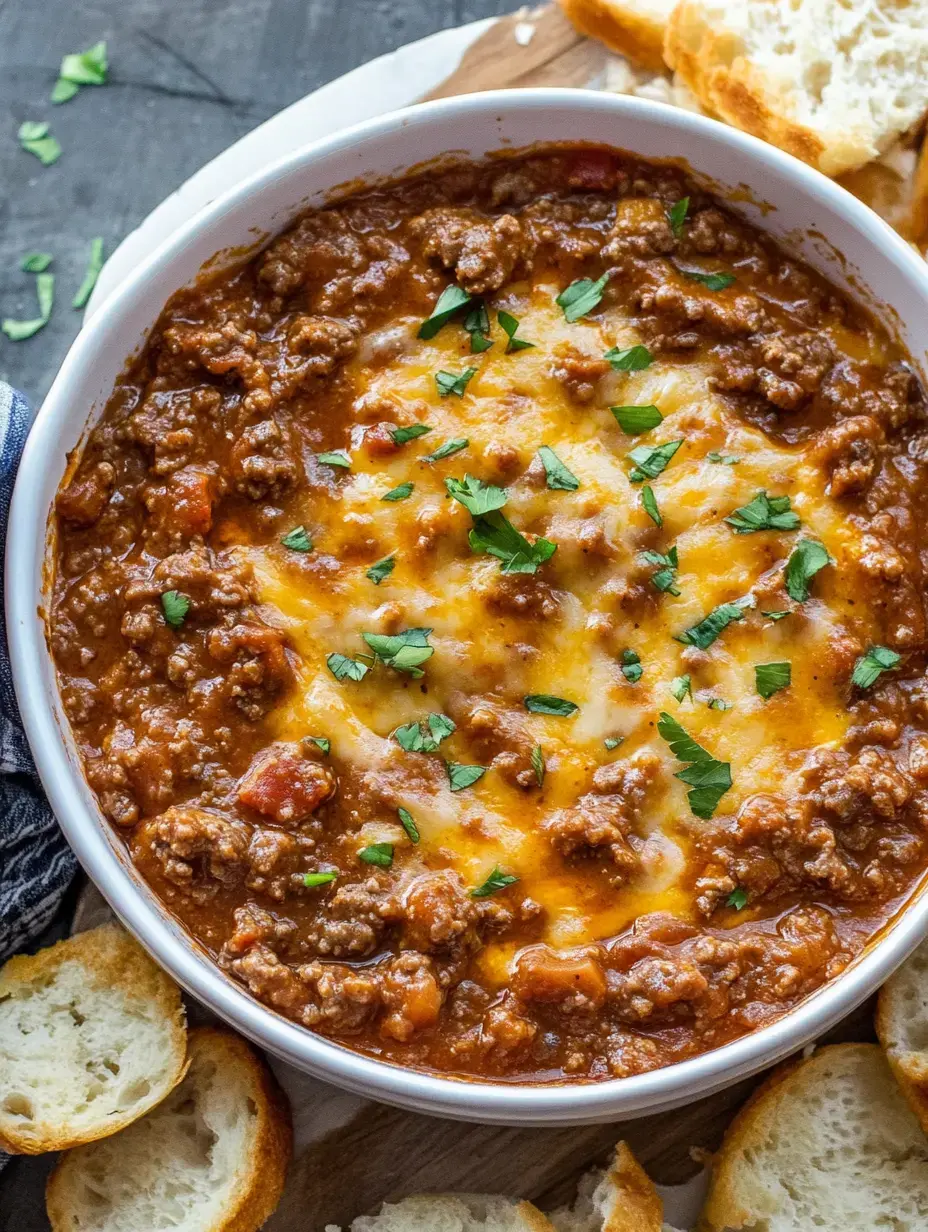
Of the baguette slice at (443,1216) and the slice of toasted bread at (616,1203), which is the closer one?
the slice of toasted bread at (616,1203)

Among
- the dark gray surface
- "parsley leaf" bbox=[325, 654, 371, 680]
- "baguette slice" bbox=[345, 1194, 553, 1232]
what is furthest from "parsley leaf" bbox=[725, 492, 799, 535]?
the dark gray surface

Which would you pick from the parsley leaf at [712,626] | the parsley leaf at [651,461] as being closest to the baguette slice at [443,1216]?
the parsley leaf at [712,626]

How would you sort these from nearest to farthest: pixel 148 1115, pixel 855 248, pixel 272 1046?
pixel 272 1046
pixel 855 248
pixel 148 1115

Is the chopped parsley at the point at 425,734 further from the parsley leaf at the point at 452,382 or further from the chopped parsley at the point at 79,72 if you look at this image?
the chopped parsley at the point at 79,72

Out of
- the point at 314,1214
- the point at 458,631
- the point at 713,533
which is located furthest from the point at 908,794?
the point at 314,1214

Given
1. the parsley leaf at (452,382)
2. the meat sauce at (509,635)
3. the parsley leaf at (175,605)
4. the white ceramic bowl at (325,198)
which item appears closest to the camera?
the white ceramic bowl at (325,198)

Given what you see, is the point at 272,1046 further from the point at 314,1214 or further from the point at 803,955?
the point at 803,955
